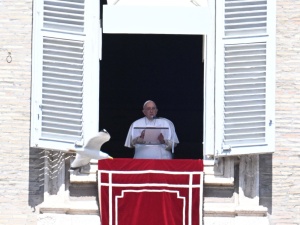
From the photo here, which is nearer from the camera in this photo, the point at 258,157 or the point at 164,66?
the point at 258,157

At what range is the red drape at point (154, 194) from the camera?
22375mm

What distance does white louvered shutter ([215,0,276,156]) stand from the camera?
22.3m

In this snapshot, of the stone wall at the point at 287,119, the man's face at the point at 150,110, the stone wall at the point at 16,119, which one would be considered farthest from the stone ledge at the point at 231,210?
the stone wall at the point at 16,119

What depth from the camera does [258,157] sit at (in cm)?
2250

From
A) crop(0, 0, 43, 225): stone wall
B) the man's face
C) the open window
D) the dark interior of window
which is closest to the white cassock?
the man's face

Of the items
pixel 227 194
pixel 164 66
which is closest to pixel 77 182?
pixel 227 194

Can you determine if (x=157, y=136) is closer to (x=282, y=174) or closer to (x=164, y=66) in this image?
(x=282, y=174)

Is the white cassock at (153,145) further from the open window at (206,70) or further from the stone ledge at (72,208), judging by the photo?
the stone ledge at (72,208)

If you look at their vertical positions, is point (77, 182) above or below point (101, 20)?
below

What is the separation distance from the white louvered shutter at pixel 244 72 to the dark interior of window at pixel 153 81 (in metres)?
4.06

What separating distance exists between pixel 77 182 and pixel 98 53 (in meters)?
1.44

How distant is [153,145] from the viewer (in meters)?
22.9

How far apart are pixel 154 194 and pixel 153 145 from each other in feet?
2.49

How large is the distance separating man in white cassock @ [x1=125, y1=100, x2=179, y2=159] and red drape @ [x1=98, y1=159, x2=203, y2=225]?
506 mm
